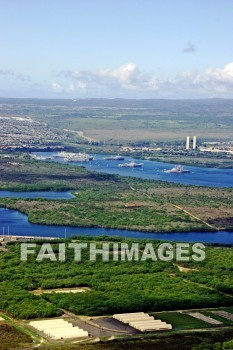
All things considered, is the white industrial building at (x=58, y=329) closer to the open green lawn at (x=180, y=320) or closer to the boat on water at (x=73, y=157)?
the open green lawn at (x=180, y=320)

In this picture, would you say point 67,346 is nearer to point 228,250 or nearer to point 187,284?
point 187,284

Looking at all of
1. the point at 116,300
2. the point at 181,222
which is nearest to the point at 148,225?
the point at 181,222

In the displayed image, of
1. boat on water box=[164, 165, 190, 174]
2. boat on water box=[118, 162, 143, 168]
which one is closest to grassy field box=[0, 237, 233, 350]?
boat on water box=[164, 165, 190, 174]

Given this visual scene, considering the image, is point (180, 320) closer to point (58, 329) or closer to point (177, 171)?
point (58, 329)

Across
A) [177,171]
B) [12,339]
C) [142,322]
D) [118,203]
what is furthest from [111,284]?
[177,171]

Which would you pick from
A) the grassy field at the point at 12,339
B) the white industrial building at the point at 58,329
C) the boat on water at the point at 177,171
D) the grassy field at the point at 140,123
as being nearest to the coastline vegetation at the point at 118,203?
the boat on water at the point at 177,171
